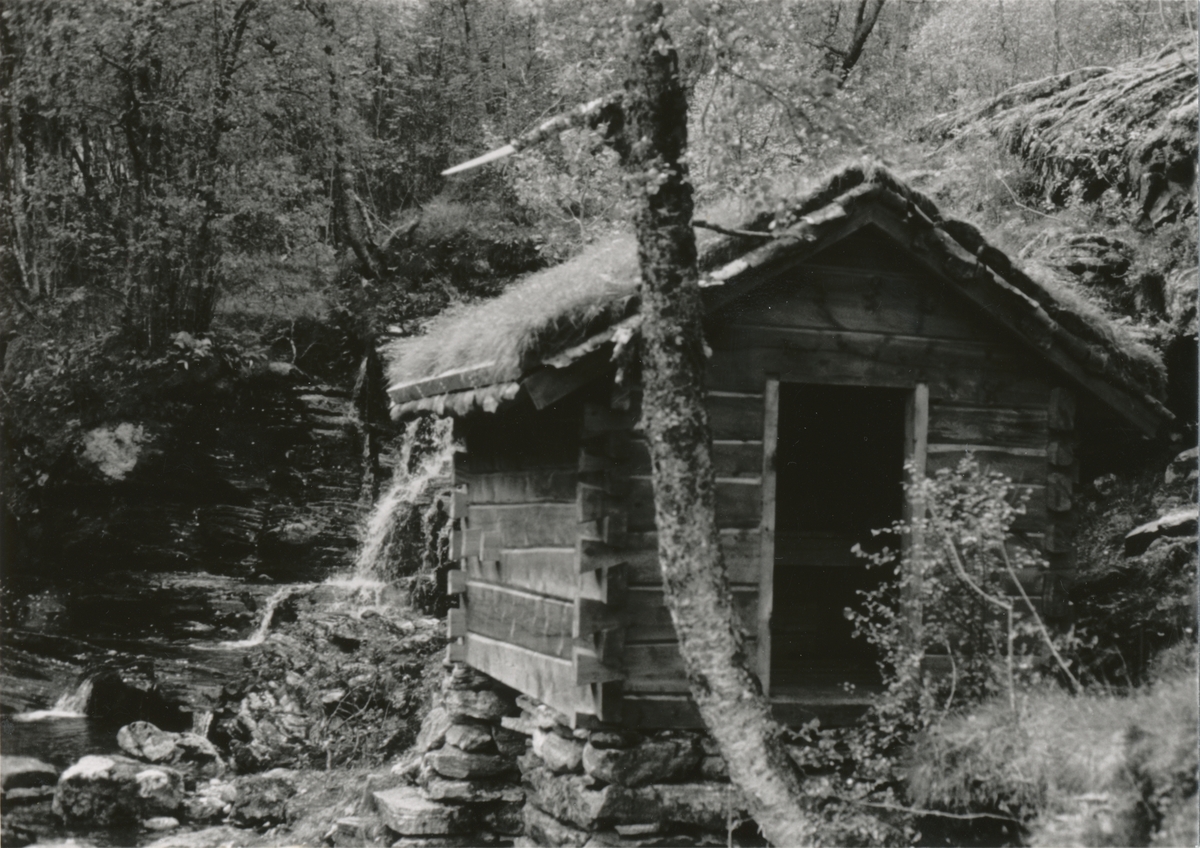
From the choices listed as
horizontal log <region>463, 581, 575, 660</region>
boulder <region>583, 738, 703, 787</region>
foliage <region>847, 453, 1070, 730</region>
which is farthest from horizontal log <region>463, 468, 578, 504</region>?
foliage <region>847, 453, 1070, 730</region>

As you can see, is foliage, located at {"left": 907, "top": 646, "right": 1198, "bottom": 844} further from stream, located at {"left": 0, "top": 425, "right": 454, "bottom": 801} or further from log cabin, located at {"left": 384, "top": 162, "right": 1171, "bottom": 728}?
stream, located at {"left": 0, "top": 425, "right": 454, "bottom": 801}

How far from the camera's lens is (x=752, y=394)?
7.14 meters

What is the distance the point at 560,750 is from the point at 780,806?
2.26 metres

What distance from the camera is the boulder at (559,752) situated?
23.8ft

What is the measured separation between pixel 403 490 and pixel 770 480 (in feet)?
36.5

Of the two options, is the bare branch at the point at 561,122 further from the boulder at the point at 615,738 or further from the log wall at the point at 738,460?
the boulder at the point at 615,738

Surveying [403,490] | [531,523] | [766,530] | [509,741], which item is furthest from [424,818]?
[403,490]

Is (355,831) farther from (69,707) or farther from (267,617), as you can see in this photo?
(267,617)

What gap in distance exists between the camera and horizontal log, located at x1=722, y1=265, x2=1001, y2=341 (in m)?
7.17

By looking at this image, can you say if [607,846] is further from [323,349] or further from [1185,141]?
[323,349]

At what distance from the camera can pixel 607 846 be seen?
689cm

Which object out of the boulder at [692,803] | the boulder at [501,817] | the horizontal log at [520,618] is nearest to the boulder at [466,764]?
the boulder at [501,817]

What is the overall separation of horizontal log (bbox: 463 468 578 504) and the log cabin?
0.03 m

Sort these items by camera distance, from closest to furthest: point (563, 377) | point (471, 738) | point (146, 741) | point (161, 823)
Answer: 1. point (563, 377)
2. point (471, 738)
3. point (161, 823)
4. point (146, 741)
